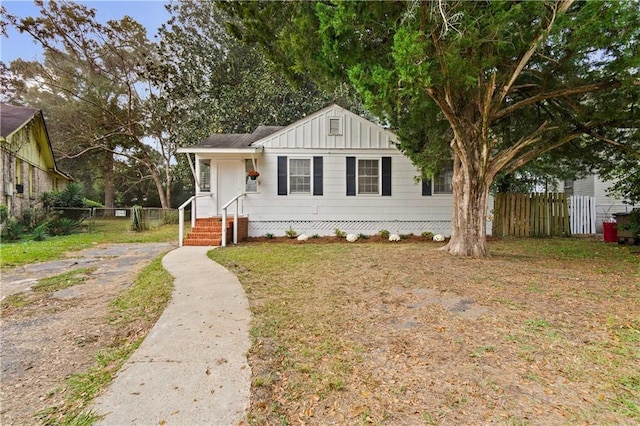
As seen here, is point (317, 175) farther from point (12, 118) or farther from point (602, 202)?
point (12, 118)

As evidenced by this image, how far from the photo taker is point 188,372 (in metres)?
2.45

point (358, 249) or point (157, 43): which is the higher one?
point (157, 43)

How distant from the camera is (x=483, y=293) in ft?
13.9

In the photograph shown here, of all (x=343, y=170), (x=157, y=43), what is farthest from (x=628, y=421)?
(x=157, y=43)

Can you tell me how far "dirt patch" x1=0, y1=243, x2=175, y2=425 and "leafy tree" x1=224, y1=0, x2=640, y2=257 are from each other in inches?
193

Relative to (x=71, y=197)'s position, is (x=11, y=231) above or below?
below

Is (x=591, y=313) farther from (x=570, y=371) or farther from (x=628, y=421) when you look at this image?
(x=628, y=421)

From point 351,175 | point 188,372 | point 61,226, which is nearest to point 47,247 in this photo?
point 61,226

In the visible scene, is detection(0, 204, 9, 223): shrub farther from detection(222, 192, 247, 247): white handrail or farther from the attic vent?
the attic vent

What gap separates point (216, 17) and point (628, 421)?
867 inches

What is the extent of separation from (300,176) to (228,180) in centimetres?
249

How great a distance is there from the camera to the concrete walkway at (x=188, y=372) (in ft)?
6.48

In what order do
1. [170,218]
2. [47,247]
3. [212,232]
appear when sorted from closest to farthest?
1. [47,247]
2. [212,232]
3. [170,218]

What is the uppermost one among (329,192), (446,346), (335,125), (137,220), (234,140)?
(335,125)
